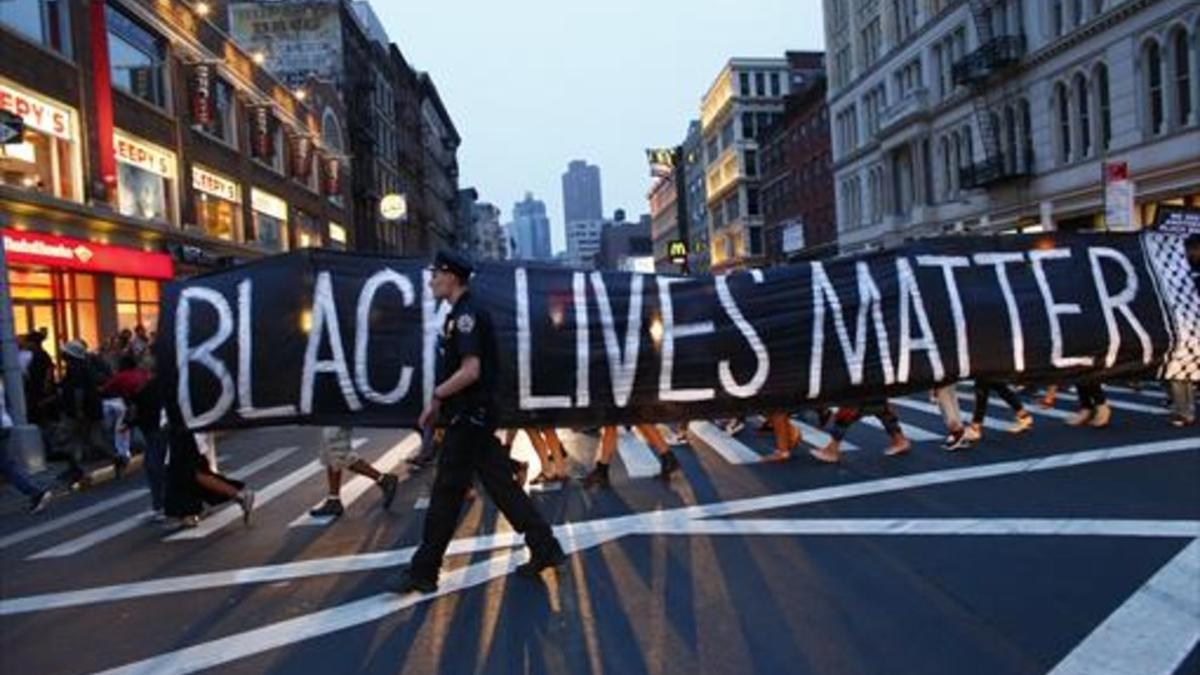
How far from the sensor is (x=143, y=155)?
2844 centimetres

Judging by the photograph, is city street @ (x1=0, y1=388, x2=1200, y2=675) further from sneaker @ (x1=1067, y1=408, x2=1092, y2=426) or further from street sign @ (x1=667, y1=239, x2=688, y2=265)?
street sign @ (x1=667, y1=239, x2=688, y2=265)

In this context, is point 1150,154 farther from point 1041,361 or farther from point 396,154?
point 396,154

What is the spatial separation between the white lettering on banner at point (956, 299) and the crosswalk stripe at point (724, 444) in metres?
2.31

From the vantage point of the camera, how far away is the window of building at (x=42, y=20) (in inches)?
851

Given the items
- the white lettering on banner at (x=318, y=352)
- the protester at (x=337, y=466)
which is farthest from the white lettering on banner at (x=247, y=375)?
the protester at (x=337, y=466)

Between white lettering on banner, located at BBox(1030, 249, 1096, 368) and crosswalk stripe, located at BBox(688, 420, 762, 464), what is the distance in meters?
2.94

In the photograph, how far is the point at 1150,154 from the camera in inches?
1240

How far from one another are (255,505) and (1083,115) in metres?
33.3

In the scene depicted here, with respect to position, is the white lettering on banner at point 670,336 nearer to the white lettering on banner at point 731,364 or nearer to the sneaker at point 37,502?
the white lettering on banner at point 731,364

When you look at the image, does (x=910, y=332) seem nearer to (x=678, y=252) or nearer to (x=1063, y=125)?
(x=1063, y=125)

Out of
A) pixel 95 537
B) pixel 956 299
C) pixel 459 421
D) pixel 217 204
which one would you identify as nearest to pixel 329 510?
pixel 95 537

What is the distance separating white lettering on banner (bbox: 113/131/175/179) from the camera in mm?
26828

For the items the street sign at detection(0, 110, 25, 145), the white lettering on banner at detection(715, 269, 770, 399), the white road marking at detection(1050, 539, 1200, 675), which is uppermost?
the street sign at detection(0, 110, 25, 145)

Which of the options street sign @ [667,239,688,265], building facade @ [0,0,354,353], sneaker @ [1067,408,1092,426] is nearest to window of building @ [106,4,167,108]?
building facade @ [0,0,354,353]
